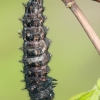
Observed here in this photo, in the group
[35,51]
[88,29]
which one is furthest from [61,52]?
[88,29]

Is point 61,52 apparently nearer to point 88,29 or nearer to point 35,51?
point 35,51

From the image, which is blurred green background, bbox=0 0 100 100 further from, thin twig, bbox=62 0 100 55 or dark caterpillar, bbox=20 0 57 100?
thin twig, bbox=62 0 100 55

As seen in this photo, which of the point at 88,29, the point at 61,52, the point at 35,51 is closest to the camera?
the point at 88,29

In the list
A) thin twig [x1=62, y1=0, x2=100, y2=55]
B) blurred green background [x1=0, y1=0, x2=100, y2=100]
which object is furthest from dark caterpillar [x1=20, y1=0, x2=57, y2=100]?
blurred green background [x1=0, y1=0, x2=100, y2=100]

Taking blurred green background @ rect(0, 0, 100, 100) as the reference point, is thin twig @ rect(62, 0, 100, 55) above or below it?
below

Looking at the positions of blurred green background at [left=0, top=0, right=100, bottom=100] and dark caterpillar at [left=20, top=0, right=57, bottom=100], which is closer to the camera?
dark caterpillar at [left=20, top=0, right=57, bottom=100]
